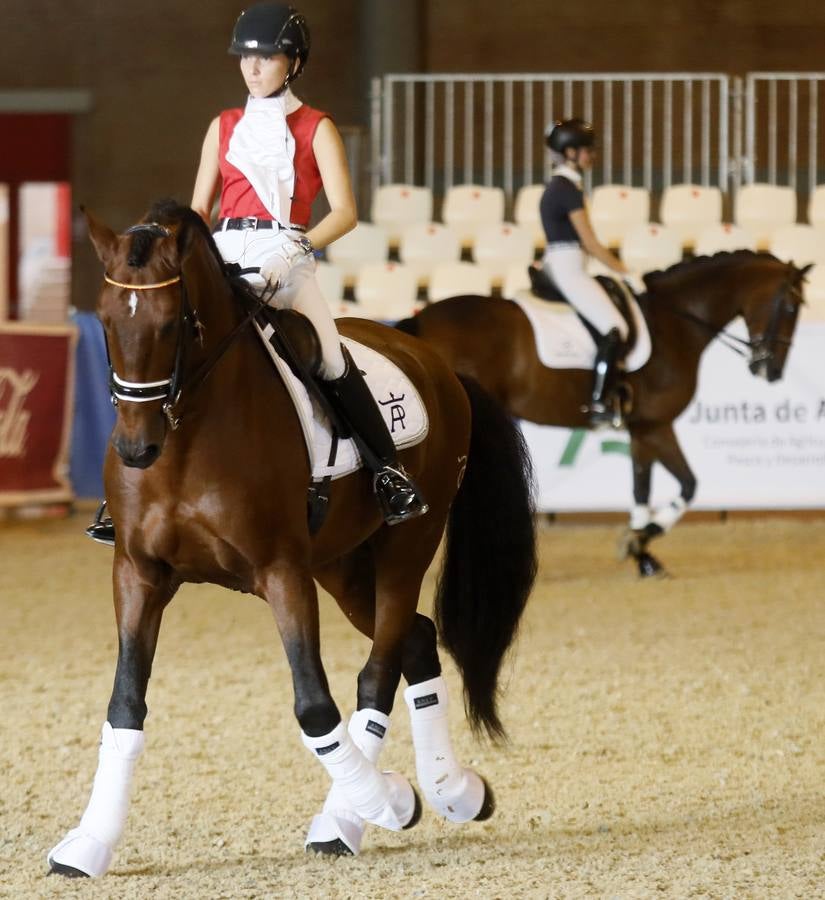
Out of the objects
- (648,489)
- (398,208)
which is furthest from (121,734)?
(398,208)

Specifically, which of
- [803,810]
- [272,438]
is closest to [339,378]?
[272,438]

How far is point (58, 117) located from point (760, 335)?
356 inches

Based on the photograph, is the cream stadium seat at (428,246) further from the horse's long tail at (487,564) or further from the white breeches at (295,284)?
the white breeches at (295,284)

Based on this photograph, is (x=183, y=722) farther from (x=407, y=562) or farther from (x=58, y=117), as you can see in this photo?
(x=58, y=117)

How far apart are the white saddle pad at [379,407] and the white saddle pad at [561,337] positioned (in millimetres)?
4572

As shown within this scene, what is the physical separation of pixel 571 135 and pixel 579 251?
0.73m

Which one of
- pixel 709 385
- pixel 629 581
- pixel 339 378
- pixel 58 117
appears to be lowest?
pixel 629 581

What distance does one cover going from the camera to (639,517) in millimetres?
8781

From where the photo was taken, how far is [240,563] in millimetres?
3367

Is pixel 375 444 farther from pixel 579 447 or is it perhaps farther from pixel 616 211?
pixel 616 211

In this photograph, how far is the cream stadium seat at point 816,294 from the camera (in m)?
11.5

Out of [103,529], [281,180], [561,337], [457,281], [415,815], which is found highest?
[281,180]

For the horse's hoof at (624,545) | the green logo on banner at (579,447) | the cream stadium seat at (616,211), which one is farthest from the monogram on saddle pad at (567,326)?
the cream stadium seat at (616,211)

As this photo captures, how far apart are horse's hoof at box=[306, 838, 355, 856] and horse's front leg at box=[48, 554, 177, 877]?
51 cm
